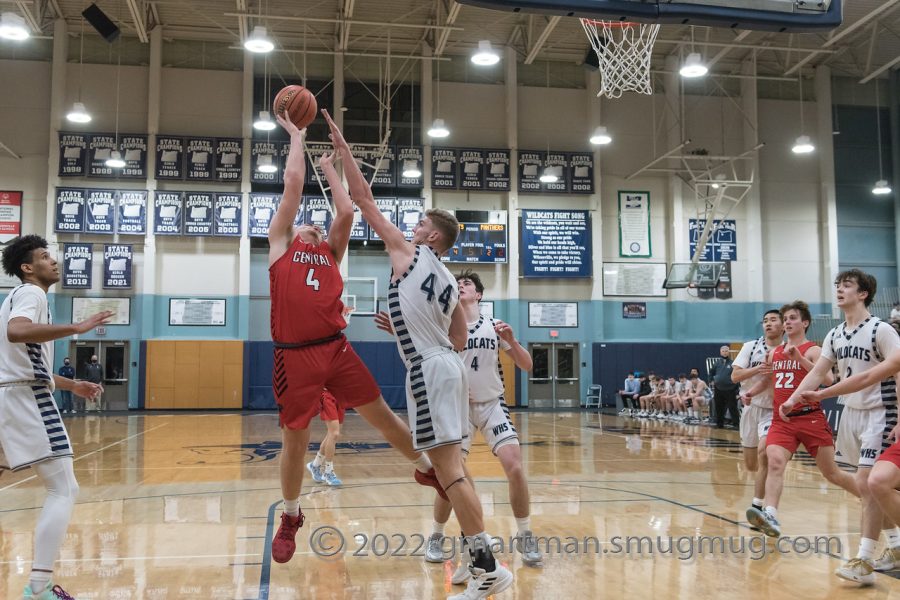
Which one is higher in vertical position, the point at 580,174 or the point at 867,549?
the point at 580,174

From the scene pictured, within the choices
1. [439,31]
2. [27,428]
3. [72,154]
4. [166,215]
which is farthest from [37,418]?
[72,154]

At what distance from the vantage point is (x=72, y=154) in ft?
74.9

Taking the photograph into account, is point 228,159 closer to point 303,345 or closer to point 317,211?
point 317,211

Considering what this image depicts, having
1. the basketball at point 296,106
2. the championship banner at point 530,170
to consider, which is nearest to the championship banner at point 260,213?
the championship banner at point 530,170

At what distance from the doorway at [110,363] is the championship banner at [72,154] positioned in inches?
199

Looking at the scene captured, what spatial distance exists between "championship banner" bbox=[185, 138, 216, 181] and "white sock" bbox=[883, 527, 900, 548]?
21502 millimetres

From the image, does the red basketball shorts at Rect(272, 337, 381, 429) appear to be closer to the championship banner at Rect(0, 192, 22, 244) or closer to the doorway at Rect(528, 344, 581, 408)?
the doorway at Rect(528, 344, 581, 408)

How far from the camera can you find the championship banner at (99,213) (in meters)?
22.7

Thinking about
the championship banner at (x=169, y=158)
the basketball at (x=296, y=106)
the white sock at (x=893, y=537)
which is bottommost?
the white sock at (x=893, y=537)

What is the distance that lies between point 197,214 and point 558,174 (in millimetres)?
11321

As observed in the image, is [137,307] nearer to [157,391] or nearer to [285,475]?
[157,391]

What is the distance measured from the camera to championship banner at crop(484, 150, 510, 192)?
24547 mm

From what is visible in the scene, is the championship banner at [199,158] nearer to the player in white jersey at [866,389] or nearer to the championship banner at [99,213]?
the championship banner at [99,213]

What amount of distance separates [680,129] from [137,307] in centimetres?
1802
